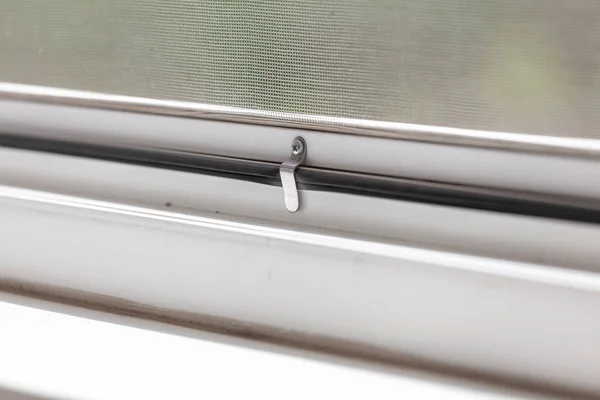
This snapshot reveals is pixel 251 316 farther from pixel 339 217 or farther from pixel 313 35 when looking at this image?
pixel 313 35

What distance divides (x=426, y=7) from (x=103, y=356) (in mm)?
534

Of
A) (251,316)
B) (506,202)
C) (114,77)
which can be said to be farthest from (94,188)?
(506,202)

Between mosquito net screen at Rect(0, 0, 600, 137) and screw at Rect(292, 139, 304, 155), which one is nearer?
mosquito net screen at Rect(0, 0, 600, 137)

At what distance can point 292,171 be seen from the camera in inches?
24.6

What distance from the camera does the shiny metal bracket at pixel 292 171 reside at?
629 mm

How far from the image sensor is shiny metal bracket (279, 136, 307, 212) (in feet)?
2.06

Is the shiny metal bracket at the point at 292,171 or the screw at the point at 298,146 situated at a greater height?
the screw at the point at 298,146

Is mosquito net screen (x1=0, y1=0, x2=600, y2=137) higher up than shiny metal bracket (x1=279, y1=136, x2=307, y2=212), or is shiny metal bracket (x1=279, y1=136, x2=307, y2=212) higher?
mosquito net screen (x1=0, y1=0, x2=600, y2=137)

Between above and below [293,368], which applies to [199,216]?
above

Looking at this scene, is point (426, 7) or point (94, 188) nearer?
point (426, 7)

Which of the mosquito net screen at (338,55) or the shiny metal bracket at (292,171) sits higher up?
the mosquito net screen at (338,55)

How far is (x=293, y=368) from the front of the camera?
66 centimetres

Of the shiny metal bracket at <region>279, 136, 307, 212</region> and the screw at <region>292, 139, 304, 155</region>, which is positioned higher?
the screw at <region>292, 139, 304, 155</region>

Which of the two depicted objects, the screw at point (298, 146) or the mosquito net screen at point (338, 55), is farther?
the screw at point (298, 146)
